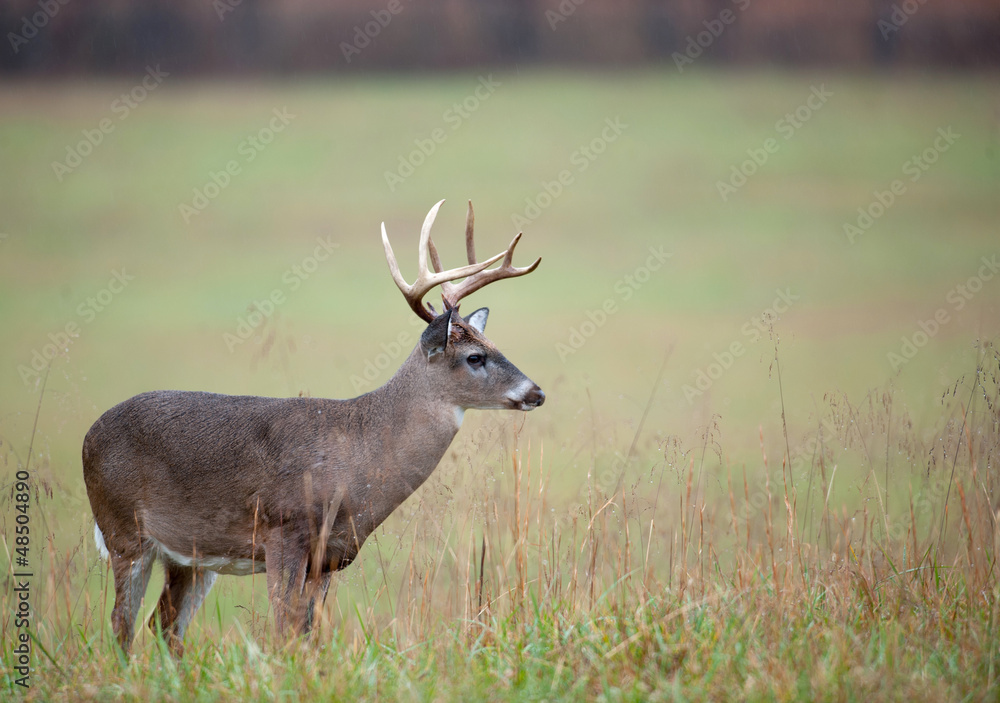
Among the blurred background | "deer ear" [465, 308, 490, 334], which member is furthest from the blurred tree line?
"deer ear" [465, 308, 490, 334]

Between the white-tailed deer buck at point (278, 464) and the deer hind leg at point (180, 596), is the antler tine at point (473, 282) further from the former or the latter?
the deer hind leg at point (180, 596)

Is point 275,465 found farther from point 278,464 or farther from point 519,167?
point 519,167

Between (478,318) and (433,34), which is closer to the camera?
(478,318)

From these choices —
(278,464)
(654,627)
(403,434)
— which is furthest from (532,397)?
(654,627)

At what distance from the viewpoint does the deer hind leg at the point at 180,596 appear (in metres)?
6.21

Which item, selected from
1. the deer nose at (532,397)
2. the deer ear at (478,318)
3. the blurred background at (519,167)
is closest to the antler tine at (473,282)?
the deer ear at (478,318)

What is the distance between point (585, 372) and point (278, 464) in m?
10.3

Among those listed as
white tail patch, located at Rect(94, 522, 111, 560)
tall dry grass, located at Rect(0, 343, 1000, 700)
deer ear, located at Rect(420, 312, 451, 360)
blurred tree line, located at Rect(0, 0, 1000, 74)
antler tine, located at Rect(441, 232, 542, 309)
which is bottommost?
tall dry grass, located at Rect(0, 343, 1000, 700)

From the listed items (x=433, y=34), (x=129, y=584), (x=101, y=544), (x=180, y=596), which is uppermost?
(x=433, y=34)

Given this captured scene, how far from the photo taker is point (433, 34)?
3241 centimetres

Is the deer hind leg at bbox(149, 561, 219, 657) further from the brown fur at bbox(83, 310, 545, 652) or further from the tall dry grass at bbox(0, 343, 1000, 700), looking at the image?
the tall dry grass at bbox(0, 343, 1000, 700)

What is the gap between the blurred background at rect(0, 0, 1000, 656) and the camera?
2256 cm

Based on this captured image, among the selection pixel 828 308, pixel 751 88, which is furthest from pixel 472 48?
pixel 828 308

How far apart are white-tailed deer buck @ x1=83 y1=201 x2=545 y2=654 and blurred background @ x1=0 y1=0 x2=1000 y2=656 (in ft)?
42.1
